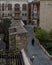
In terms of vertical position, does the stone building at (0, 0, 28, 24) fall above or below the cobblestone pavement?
below

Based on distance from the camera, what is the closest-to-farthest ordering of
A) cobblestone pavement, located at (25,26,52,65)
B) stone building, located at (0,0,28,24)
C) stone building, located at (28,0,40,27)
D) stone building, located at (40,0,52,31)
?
cobblestone pavement, located at (25,26,52,65) < stone building, located at (40,0,52,31) < stone building, located at (28,0,40,27) < stone building, located at (0,0,28,24)

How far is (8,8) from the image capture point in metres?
70.7

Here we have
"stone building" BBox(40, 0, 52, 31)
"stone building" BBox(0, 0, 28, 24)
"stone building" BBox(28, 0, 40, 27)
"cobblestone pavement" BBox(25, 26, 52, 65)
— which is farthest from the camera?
"stone building" BBox(0, 0, 28, 24)

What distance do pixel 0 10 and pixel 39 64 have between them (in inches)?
1915

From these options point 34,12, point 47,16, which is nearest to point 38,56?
point 47,16

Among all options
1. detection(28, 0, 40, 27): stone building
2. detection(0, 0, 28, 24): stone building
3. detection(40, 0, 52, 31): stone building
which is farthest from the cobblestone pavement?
detection(0, 0, 28, 24): stone building

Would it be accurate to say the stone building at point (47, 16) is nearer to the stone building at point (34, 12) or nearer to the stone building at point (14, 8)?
the stone building at point (34, 12)

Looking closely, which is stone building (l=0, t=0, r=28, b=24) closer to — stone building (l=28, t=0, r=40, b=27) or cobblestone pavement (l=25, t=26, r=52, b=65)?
stone building (l=28, t=0, r=40, b=27)

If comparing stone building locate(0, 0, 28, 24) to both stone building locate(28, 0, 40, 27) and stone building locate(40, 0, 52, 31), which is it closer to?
stone building locate(28, 0, 40, 27)

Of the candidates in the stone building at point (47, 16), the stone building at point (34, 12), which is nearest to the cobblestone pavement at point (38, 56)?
the stone building at point (47, 16)

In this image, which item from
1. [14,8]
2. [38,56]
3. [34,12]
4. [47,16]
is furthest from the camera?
[14,8]

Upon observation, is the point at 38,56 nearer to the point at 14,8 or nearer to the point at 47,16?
the point at 47,16

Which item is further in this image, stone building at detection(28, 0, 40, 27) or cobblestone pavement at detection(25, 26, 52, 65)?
stone building at detection(28, 0, 40, 27)

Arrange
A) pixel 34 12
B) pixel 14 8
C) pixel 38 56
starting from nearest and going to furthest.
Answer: pixel 38 56 → pixel 34 12 → pixel 14 8
